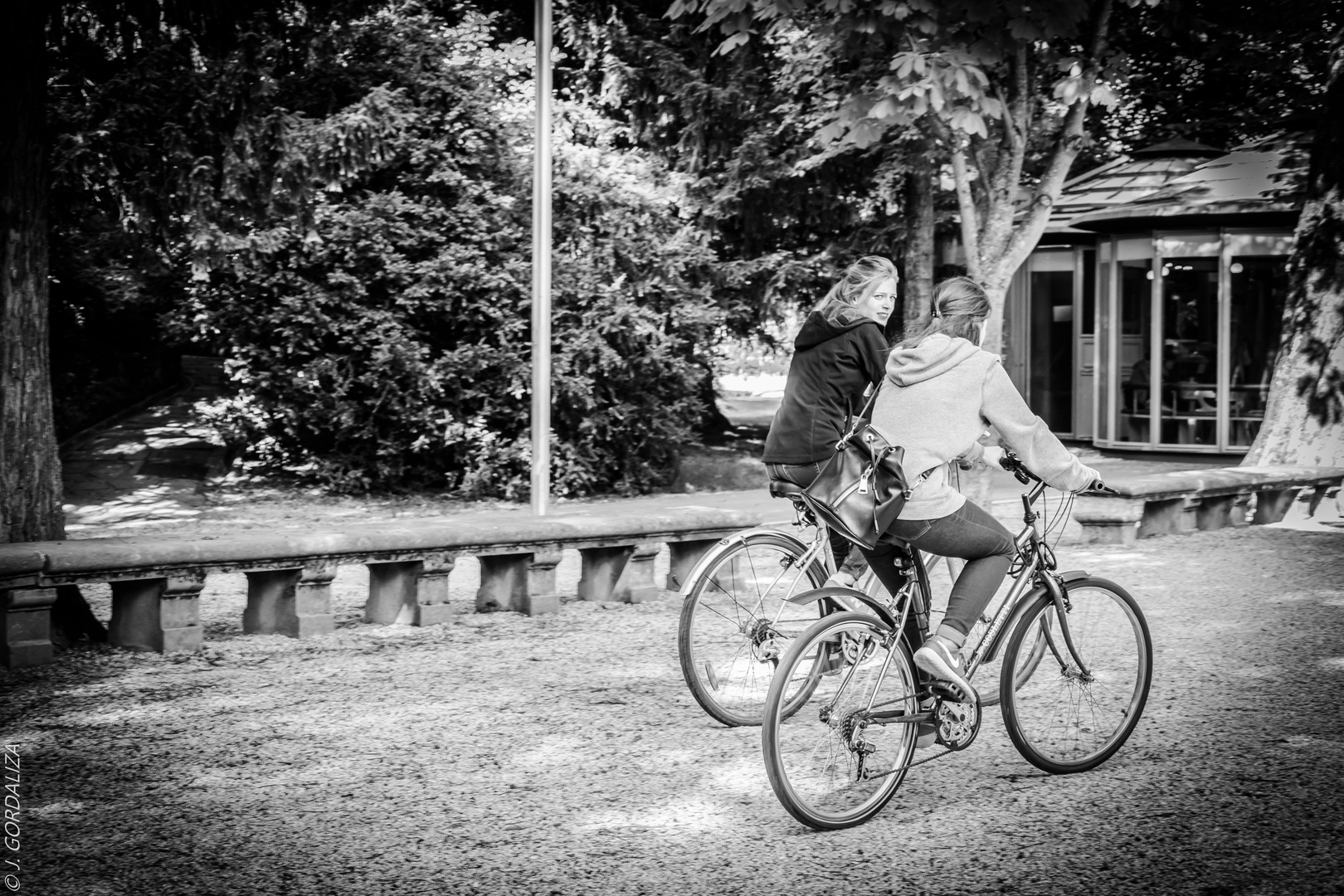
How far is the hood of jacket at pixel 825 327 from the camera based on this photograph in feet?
18.7

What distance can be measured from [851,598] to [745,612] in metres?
0.80

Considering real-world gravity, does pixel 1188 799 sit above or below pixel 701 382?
below

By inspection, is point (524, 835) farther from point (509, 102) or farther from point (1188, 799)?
point (509, 102)

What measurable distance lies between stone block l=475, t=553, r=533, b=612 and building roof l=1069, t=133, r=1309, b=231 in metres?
13.5

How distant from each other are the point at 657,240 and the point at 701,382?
81.9 inches

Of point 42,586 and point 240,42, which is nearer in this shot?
point 42,586

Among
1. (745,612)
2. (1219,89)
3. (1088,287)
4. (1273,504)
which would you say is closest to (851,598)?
(745,612)

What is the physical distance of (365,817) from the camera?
4.43 m

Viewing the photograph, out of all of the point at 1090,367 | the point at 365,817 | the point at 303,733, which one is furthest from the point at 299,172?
the point at 1090,367

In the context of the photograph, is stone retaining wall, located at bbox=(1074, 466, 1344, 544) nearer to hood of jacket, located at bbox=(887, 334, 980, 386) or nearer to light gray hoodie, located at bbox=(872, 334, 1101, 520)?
light gray hoodie, located at bbox=(872, 334, 1101, 520)

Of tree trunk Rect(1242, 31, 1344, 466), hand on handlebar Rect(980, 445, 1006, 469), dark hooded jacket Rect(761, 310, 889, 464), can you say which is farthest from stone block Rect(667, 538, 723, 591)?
tree trunk Rect(1242, 31, 1344, 466)

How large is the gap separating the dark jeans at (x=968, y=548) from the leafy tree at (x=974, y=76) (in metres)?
5.64

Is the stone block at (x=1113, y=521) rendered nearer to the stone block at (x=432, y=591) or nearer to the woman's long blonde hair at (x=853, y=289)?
the stone block at (x=432, y=591)

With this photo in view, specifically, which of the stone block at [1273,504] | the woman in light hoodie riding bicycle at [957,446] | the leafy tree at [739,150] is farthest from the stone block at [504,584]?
the leafy tree at [739,150]
